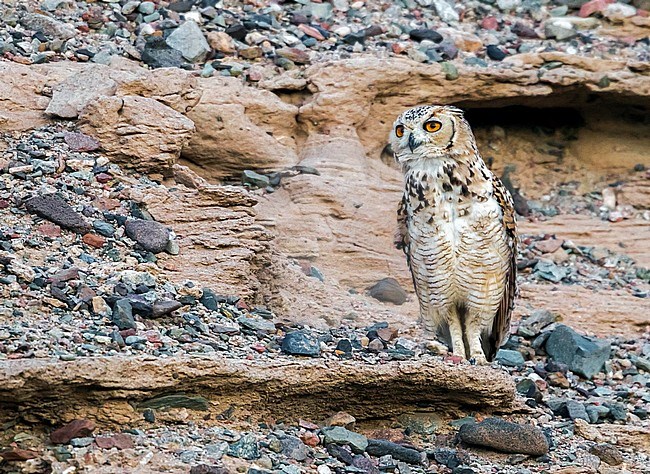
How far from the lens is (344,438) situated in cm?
563

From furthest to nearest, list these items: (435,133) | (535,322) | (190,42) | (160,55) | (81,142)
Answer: (190,42) → (160,55) → (535,322) → (81,142) → (435,133)

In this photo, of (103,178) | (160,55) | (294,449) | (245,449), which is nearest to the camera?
(245,449)

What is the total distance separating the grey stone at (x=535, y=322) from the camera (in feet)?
29.3

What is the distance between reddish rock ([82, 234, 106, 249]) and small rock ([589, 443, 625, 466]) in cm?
308

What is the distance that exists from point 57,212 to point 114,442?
2.21 metres

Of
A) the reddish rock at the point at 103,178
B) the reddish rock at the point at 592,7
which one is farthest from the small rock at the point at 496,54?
the reddish rock at the point at 103,178

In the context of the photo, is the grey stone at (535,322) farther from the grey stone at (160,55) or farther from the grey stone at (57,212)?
the grey stone at (57,212)

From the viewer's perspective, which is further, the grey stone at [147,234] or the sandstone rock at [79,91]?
the sandstone rock at [79,91]

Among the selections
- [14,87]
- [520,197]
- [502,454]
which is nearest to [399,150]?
[502,454]

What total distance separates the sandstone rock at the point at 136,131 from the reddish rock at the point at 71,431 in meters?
3.03

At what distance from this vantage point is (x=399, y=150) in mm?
7383

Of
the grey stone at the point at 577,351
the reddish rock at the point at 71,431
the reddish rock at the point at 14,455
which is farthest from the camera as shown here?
the grey stone at the point at 577,351

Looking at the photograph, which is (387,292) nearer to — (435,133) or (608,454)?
(435,133)

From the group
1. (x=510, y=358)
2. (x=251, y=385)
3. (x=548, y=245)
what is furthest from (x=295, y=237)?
(x=251, y=385)
